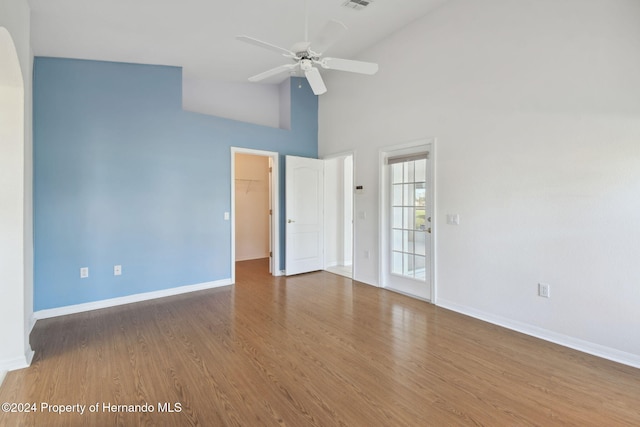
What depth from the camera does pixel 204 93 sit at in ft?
15.8

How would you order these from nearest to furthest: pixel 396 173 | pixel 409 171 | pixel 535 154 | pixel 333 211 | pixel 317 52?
pixel 317 52
pixel 535 154
pixel 409 171
pixel 396 173
pixel 333 211

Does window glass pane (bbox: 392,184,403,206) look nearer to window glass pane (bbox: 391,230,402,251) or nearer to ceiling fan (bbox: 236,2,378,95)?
window glass pane (bbox: 391,230,402,251)

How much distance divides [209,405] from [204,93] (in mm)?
4515

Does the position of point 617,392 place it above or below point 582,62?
below

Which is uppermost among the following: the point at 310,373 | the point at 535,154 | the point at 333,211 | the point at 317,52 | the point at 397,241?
the point at 317,52

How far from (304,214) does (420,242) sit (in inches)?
85.8

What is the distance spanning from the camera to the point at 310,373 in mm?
2219

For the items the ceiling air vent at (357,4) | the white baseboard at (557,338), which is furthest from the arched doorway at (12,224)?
the white baseboard at (557,338)

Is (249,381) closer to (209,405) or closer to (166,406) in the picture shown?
(209,405)

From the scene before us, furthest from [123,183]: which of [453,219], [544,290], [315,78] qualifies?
[544,290]

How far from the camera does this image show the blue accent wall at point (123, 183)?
3.36 m

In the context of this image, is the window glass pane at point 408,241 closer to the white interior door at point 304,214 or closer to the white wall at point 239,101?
the white interior door at point 304,214

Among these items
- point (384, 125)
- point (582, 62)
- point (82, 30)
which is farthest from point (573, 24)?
point (82, 30)

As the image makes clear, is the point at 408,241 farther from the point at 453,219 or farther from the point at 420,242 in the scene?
the point at 453,219
